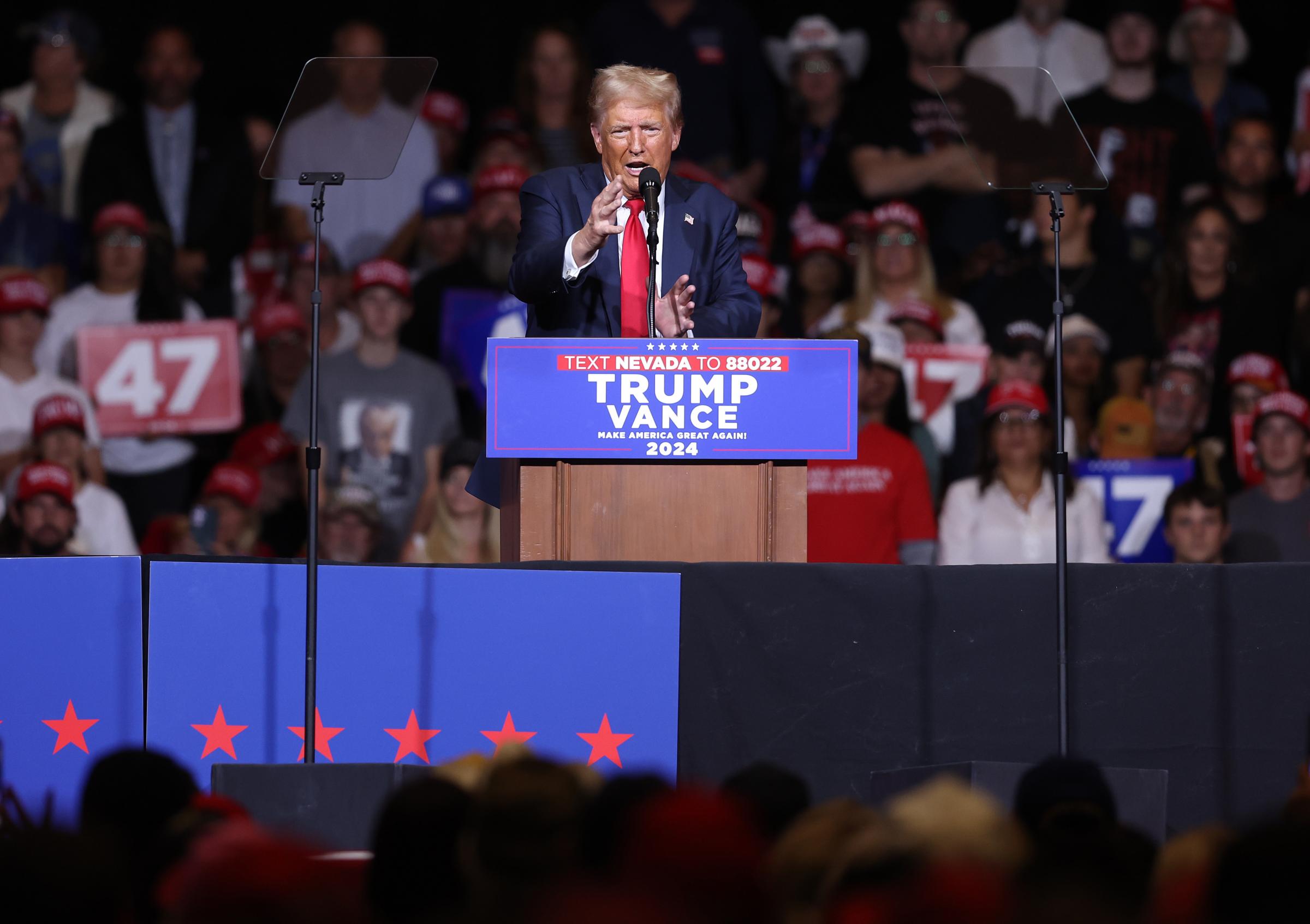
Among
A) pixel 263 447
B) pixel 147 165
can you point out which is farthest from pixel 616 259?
pixel 147 165

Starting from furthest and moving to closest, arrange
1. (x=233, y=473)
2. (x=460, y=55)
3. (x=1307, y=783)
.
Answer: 1. (x=460, y=55)
2. (x=233, y=473)
3. (x=1307, y=783)

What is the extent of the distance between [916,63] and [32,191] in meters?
3.84

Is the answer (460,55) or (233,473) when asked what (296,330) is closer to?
(233,473)

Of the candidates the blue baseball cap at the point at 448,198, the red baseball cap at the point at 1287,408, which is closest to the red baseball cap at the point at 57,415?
the blue baseball cap at the point at 448,198

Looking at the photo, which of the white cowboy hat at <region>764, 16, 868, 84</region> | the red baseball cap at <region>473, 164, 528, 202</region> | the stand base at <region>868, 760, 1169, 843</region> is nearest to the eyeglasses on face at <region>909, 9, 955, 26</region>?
the white cowboy hat at <region>764, 16, 868, 84</region>

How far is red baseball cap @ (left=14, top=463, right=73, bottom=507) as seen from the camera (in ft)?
21.4

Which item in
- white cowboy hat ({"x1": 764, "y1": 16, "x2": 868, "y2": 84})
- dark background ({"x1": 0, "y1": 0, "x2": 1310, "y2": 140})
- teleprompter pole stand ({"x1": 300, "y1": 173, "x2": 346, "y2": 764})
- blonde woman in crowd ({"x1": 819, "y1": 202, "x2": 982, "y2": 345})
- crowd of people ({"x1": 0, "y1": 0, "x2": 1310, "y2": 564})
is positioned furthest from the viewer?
dark background ({"x1": 0, "y1": 0, "x2": 1310, "y2": 140})

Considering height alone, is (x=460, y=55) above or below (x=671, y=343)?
above

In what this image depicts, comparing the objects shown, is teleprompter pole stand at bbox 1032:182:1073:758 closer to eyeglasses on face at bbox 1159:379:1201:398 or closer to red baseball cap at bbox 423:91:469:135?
eyeglasses on face at bbox 1159:379:1201:398

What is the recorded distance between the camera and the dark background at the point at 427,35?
8.65 meters

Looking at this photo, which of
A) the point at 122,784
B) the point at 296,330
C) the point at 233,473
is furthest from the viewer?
the point at 296,330

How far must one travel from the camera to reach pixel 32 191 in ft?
25.7

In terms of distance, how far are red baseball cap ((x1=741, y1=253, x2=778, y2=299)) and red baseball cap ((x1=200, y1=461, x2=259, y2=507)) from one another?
6.64 feet

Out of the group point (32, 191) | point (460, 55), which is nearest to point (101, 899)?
point (32, 191)
